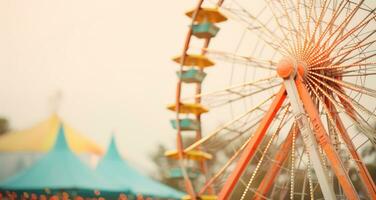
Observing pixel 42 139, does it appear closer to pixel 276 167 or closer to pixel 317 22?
pixel 276 167

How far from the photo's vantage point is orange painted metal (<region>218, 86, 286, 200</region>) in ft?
31.4

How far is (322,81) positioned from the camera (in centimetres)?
1030

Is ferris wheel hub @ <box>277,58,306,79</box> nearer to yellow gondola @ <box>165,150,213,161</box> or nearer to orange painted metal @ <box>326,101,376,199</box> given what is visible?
orange painted metal @ <box>326,101,376,199</box>

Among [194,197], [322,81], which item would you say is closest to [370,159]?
[322,81]

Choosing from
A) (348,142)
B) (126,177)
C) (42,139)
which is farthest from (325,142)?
(42,139)

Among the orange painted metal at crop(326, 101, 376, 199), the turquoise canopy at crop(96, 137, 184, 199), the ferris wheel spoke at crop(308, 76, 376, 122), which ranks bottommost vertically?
the turquoise canopy at crop(96, 137, 184, 199)

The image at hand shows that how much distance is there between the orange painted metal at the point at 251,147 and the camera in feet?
31.4

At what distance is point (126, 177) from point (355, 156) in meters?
8.76

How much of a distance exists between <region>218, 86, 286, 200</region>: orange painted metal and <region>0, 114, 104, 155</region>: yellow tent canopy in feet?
26.3

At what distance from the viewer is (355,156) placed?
10188mm

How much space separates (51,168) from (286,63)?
741cm

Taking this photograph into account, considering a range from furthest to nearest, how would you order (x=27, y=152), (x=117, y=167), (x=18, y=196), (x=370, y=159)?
(x=370, y=159) < (x=117, y=167) < (x=27, y=152) < (x=18, y=196)

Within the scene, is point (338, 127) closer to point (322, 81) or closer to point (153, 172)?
point (322, 81)

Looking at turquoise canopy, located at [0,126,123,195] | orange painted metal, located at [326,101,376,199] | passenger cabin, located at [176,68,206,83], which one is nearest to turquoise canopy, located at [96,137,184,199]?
turquoise canopy, located at [0,126,123,195]
